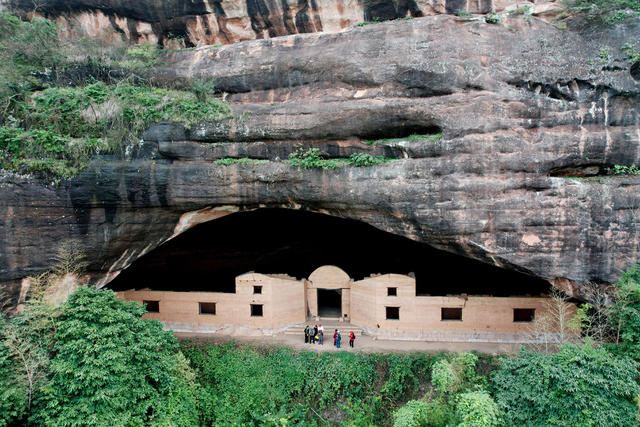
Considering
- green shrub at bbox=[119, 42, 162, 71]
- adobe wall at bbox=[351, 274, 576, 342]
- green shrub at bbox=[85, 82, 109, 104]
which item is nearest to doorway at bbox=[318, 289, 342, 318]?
adobe wall at bbox=[351, 274, 576, 342]

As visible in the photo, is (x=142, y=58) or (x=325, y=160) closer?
(x=325, y=160)

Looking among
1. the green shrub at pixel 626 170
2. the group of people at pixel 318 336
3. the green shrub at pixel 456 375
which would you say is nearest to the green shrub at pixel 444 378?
the green shrub at pixel 456 375

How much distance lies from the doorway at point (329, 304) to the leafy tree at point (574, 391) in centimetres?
722

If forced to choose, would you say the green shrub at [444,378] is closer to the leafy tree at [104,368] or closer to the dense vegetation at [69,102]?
the leafy tree at [104,368]

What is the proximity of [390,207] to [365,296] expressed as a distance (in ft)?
13.7

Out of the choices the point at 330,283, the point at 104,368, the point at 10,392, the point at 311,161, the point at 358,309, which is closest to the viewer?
the point at 10,392

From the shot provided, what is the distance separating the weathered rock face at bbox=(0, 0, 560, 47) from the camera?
1296cm

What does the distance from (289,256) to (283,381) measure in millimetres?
6895

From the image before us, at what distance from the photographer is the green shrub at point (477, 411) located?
29.0 ft

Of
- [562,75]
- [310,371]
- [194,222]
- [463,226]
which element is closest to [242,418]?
[310,371]

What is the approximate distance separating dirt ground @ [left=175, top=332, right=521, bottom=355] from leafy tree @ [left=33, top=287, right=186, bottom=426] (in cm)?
317

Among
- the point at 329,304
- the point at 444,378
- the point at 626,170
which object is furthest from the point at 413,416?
the point at 626,170

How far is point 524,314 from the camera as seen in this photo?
1380cm

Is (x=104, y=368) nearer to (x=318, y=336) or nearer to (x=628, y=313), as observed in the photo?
(x=318, y=336)
